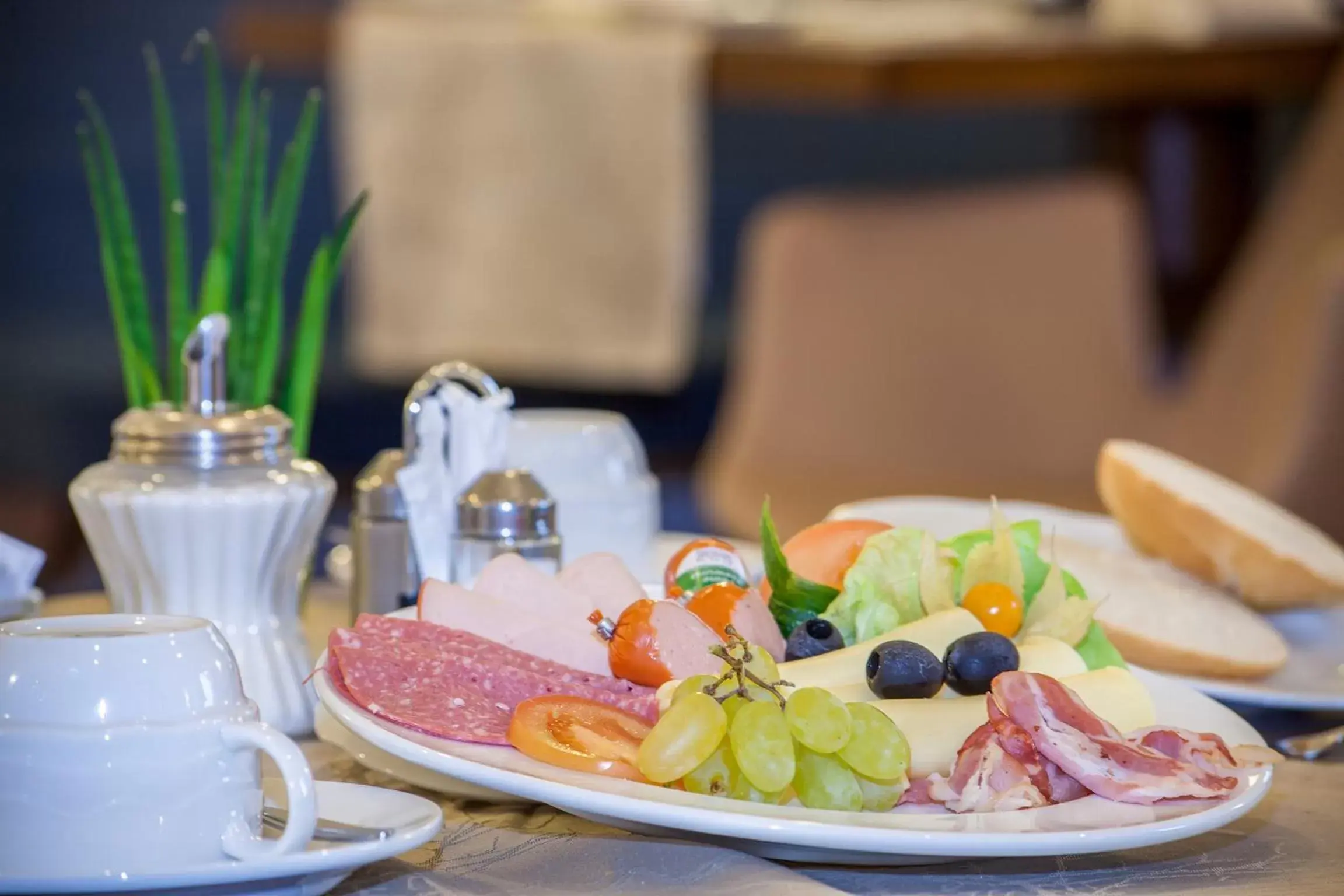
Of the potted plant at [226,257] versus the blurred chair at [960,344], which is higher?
the potted plant at [226,257]

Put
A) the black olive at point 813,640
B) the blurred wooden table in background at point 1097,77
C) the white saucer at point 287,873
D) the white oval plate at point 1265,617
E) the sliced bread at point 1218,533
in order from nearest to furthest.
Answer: the white saucer at point 287,873
the black olive at point 813,640
the white oval plate at point 1265,617
the sliced bread at point 1218,533
the blurred wooden table in background at point 1097,77

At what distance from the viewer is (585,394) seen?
3676 mm

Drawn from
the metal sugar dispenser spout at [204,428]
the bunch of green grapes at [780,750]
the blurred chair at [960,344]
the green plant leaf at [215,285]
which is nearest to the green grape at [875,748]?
the bunch of green grapes at [780,750]

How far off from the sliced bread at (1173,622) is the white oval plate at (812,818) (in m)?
0.22

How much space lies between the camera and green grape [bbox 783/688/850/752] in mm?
583

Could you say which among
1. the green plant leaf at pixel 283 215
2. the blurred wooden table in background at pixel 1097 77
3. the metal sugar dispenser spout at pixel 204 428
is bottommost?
the metal sugar dispenser spout at pixel 204 428

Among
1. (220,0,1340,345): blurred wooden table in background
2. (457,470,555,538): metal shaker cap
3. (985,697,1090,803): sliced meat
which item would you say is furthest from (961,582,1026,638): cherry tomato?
(220,0,1340,345): blurred wooden table in background

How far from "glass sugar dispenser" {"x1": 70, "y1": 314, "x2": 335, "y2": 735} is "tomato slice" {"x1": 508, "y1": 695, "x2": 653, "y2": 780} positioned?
0.21 meters

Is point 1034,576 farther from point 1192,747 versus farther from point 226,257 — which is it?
point 226,257

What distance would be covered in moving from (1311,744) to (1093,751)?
0.80 ft

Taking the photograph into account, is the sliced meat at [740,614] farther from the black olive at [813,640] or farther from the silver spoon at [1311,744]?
the silver spoon at [1311,744]

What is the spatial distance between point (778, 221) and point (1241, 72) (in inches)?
26.9

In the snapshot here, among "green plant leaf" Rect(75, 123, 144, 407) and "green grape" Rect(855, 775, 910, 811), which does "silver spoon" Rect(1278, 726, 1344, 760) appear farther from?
"green plant leaf" Rect(75, 123, 144, 407)

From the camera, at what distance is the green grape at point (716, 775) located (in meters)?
0.59
